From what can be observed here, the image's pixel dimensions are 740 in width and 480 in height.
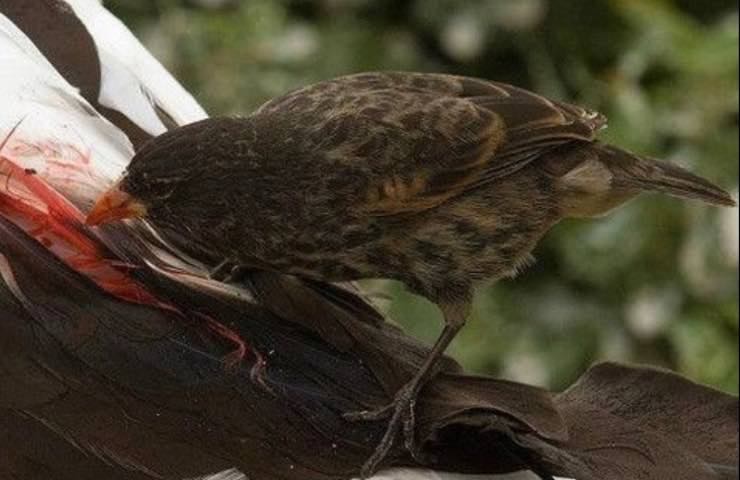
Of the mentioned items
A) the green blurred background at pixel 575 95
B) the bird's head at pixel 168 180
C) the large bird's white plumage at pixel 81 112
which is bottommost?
the green blurred background at pixel 575 95

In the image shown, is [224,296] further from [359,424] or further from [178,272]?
[359,424]

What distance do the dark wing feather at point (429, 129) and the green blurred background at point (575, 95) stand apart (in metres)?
0.91

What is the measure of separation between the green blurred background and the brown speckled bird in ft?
3.01

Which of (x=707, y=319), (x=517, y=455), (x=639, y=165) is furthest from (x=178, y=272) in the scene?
(x=707, y=319)

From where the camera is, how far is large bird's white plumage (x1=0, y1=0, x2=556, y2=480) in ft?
4.76

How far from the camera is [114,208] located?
4.61 feet

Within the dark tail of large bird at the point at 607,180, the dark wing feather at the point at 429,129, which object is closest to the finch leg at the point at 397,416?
the dark wing feather at the point at 429,129

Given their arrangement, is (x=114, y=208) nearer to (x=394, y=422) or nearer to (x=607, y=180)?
(x=394, y=422)

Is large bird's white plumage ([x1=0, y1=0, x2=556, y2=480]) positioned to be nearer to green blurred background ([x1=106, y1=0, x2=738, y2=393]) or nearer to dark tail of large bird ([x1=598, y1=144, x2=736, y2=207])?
dark tail of large bird ([x1=598, y1=144, x2=736, y2=207])

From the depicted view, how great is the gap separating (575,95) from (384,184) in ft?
5.64

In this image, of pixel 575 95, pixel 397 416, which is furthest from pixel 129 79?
pixel 575 95

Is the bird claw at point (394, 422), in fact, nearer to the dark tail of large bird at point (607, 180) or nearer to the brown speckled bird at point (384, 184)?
the brown speckled bird at point (384, 184)

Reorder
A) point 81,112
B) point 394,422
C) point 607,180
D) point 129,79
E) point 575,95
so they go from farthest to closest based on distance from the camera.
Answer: point 575,95, point 607,180, point 129,79, point 81,112, point 394,422

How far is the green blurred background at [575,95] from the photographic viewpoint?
109 inches
